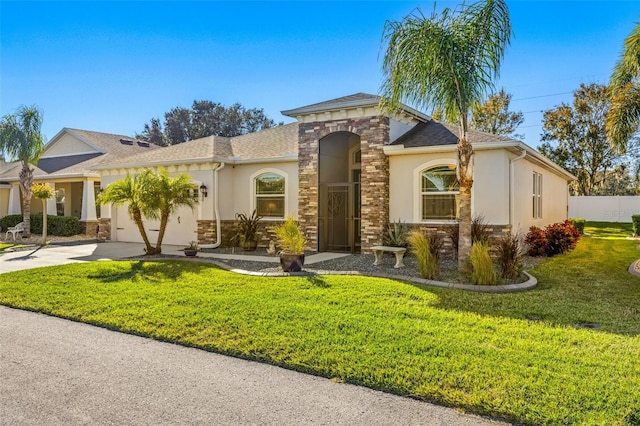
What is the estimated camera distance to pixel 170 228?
59.3 feet

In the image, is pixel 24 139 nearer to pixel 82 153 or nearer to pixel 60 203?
pixel 60 203

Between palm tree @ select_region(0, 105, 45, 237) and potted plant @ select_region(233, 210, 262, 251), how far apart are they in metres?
11.8

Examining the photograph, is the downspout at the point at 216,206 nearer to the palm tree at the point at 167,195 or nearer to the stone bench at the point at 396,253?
the palm tree at the point at 167,195

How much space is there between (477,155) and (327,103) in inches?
199

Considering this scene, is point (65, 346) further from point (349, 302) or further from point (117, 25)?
point (117, 25)

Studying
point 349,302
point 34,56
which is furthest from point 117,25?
point 349,302

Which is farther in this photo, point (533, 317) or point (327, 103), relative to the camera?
point (327, 103)

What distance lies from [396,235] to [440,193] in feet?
6.36

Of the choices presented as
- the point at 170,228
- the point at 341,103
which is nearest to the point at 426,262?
the point at 341,103

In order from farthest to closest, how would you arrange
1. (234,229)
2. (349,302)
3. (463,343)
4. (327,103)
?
1. (234,229)
2. (327,103)
3. (349,302)
4. (463,343)

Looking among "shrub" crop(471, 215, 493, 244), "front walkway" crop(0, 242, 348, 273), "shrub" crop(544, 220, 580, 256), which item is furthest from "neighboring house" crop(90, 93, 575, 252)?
"front walkway" crop(0, 242, 348, 273)

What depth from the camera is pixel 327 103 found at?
1451 cm

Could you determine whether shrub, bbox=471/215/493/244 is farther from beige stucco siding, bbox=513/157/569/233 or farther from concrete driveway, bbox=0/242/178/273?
concrete driveway, bbox=0/242/178/273

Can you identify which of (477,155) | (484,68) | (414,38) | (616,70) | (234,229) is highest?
(616,70)
